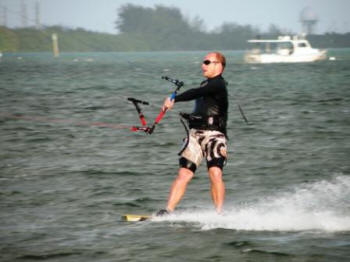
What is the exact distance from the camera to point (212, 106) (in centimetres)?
825

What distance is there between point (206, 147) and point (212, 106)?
0.49 metres

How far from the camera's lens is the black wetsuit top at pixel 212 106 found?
8.15m

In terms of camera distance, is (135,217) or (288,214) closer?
(135,217)

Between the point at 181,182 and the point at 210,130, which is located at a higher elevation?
the point at 210,130

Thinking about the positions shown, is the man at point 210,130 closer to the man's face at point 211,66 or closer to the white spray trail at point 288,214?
the man's face at point 211,66

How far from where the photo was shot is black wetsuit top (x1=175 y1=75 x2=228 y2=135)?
321 inches

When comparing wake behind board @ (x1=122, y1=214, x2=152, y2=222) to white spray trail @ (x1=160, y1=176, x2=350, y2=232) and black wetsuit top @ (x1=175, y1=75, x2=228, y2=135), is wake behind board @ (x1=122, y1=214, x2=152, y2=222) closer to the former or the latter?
white spray trail @ (x1=160, y1=176, x2=350, y2=232)

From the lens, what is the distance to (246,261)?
7191 millimetres

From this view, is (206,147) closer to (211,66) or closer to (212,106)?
(212,106)

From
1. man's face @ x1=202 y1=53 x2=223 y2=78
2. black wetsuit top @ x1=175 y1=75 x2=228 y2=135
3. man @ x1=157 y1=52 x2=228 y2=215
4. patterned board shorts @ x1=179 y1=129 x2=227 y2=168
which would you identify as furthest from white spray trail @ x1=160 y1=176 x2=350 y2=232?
man's face @ x1=202 y1=53 x2=223 y2=78

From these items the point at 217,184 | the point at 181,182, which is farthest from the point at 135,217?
the point at 217,184

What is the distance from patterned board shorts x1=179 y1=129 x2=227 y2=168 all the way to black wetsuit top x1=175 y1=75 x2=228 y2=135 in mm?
83

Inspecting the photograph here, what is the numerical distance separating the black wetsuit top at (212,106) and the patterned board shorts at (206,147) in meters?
0.08

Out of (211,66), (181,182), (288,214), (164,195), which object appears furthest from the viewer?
(164,195)
